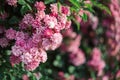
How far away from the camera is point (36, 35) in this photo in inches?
112

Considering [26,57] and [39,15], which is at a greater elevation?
[39,15]

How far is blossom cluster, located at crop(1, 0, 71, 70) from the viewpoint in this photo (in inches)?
112

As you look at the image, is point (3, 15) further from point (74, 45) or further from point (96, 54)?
point (96, 54)

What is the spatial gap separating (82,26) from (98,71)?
1.87 ft

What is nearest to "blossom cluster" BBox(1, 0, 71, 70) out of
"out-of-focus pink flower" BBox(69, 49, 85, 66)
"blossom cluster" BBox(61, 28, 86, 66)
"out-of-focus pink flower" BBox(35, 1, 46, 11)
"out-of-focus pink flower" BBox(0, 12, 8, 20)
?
"out-of-focus pink flower" BBox(35, 1, 46, 11)

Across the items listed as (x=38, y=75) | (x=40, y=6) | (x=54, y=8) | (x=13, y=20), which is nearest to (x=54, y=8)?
(x=54, y=8)

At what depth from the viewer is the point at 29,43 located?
2867 millimetres

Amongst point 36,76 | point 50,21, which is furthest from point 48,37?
point 36,76

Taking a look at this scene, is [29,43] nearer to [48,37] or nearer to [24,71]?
[48,37]

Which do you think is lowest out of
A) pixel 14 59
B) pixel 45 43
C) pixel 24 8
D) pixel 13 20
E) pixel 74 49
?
pixel 74 49

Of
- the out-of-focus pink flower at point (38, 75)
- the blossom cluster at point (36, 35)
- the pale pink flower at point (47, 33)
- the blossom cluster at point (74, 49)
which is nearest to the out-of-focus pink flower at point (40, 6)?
the blossom cluster at point (36, 35)

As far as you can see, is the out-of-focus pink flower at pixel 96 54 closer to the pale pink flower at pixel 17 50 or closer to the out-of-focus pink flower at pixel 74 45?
the out-of-focus pink flower at pixel 74 45

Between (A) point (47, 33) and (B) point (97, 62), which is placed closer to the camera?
(A) point (47, 33)

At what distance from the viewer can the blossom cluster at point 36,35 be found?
2.85 m
